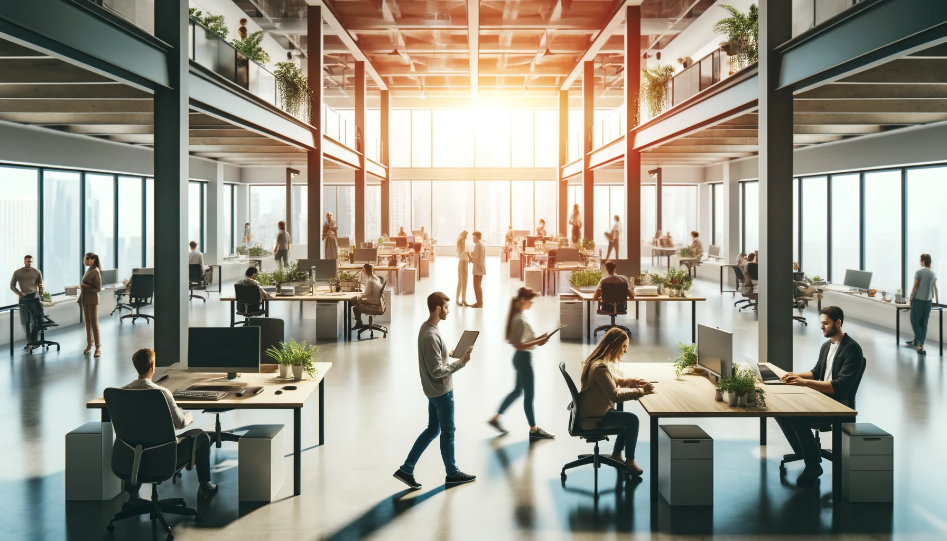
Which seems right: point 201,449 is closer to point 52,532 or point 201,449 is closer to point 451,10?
point 52,532

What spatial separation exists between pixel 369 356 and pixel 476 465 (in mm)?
5221

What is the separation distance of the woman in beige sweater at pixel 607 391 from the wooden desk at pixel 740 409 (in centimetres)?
16

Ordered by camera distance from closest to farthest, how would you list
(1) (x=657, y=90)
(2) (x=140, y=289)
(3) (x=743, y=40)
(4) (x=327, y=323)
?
1. (3) (x=743, y=40)
2. (4) (x=327, y=323)
3. (2) (x=140, y=289)
4. (1) (x=657, y=90)

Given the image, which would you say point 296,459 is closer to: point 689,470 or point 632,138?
point 689,470

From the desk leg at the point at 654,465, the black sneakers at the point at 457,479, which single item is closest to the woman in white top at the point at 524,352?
the black sneakers at the point at 457,479

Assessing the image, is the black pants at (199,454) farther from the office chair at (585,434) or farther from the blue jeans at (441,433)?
the office chair at (585,434)

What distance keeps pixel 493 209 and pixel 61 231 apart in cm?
2303

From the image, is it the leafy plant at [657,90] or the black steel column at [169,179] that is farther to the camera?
the leafy plant at [657,90]

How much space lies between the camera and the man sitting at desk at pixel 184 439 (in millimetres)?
4641

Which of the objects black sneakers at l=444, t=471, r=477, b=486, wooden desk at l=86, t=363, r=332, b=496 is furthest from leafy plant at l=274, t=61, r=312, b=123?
black sneakers at l=444, t=471, r=477, b=486

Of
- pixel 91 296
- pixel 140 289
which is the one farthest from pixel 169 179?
pixel 140 289

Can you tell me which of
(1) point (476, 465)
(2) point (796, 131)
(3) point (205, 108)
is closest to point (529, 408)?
(1) point (476, 465)

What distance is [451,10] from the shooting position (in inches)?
800

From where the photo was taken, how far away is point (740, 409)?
5129mm
